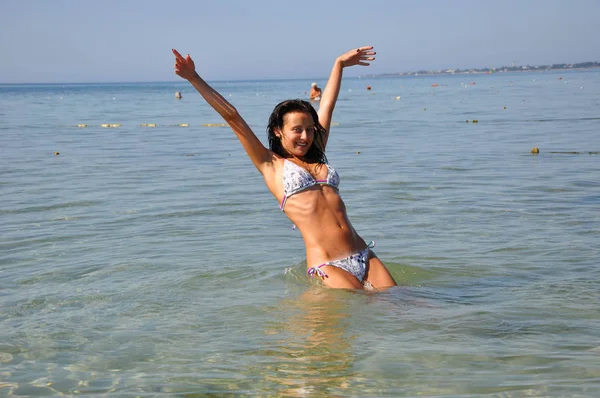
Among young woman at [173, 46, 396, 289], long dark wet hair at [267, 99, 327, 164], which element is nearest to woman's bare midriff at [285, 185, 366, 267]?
Answer: young woman at [173, 46, 396, 289]

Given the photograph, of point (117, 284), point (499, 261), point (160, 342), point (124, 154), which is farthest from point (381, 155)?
point (160, 342)

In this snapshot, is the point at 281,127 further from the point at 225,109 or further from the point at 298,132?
the point at 225,109

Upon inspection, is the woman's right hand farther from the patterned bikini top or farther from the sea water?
the sea water

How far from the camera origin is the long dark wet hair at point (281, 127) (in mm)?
5773

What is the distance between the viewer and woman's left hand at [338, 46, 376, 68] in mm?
6352

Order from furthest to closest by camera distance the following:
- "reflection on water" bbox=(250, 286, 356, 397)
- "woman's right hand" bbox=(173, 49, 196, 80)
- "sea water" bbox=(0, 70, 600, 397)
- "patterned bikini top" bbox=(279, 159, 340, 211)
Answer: "patterned bikini top" bbox=(279, 159, 340, 211) → "woman's right hand" bbox=(173, 49, 196, 80) → "sea water" bbox=(0, 70, 600, 397) → "reflection on water" bbox=(250, 286, 356, 397)

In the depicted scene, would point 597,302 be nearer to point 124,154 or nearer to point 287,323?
point 287,323

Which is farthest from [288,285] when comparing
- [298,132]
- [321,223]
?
[298,132]

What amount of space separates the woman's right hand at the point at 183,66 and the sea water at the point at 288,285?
1.75 metres

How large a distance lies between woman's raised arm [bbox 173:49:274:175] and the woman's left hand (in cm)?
112

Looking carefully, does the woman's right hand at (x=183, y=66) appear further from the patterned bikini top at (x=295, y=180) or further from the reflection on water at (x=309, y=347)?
the reflection on water at (x=309, y=347)

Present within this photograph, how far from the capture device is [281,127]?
5852mm

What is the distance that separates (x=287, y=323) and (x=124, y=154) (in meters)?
12.1

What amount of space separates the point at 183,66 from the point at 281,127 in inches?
36.9
